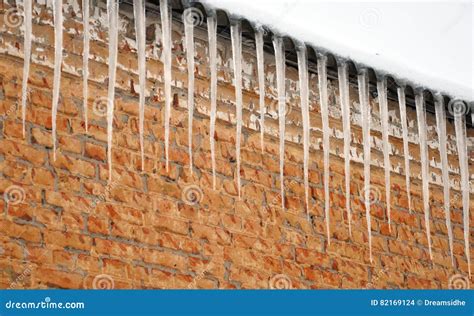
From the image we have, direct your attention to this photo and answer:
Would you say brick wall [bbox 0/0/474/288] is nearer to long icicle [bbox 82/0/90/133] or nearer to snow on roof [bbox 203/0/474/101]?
long icicle [bbox 82/0/90/133]

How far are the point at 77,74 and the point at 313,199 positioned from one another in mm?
1179

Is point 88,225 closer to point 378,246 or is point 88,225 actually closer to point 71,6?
point 71,6

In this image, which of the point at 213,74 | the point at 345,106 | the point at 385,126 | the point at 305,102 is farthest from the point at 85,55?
the point at 385,126

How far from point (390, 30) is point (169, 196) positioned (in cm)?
124

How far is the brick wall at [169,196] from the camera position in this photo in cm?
327

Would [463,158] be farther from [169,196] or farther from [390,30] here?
[169,196]

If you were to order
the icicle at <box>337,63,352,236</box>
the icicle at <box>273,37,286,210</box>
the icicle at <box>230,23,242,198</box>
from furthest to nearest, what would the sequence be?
the icicle at <box>337,63,352,236</box>
the icicle at <box>273,37,286,210</box>
the icicle at <box>230,23,242,198</box>

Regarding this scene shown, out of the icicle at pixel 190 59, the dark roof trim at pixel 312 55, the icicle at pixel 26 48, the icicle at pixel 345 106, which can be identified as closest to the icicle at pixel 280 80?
the dark roof trim at pixel 312 55

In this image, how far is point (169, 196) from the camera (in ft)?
11.7

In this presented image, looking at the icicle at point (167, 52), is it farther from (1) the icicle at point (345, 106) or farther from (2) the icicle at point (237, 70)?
(1) the icicle at point (345, 106)

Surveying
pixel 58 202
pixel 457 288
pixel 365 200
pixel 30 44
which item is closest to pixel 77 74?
pixel 30 44

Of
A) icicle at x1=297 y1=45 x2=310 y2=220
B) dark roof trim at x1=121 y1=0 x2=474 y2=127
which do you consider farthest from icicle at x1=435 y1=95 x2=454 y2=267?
icicle at x1=297 y1=45 x2=310 y2=220

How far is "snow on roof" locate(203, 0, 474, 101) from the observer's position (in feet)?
12.6

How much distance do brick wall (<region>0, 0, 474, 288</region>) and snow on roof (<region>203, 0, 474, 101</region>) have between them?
229 mm
